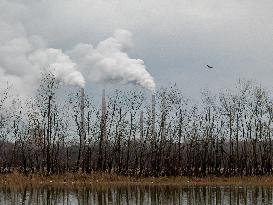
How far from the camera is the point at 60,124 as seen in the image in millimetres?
76125

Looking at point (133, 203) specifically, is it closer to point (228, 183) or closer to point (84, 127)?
point (228, 183)

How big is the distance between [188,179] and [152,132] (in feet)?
44.4

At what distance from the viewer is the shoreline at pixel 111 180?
53125 millimetres

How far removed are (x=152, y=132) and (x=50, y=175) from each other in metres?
21.3

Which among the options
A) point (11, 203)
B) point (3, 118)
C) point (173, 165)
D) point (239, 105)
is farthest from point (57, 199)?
point (239, 105)

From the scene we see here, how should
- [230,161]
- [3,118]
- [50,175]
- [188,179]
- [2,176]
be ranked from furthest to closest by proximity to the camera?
[3,118]
[230,161]
[188,179]
[50,175]
[2,176]

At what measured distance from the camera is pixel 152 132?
244ft

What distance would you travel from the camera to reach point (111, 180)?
57.3 m

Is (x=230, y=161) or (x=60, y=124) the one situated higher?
(x=60, y=124)

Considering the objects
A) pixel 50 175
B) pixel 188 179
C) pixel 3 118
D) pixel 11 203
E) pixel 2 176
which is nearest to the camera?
pixel 11 203

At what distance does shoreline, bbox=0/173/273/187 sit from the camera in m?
53.1

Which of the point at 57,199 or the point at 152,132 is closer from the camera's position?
the point at 57,199

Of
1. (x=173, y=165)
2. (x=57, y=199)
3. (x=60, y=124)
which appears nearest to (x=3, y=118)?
(x=60, y=124)

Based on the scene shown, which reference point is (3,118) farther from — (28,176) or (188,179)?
(188,179)
